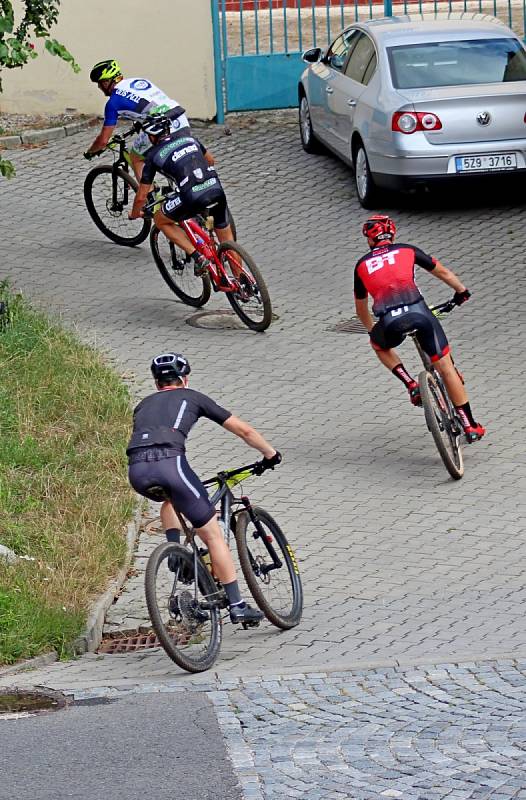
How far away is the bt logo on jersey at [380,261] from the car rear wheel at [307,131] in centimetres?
796

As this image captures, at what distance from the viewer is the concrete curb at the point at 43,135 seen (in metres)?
18.9

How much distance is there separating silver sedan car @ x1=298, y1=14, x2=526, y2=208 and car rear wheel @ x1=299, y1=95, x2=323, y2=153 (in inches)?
31.3

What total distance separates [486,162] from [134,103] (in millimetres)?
3554

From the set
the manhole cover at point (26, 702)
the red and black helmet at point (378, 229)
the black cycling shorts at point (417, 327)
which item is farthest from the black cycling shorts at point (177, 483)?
the red and black helmet at point (378, 229)

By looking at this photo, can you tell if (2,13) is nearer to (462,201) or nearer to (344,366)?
(344,366)

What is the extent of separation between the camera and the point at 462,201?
663 inches

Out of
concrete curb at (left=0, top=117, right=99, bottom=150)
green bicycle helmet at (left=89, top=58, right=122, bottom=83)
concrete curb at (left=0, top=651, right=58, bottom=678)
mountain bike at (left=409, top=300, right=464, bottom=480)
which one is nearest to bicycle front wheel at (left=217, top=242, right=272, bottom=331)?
mountain bike at (left=409, top=300, right=464, bottom=480)

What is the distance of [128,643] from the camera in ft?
28.4

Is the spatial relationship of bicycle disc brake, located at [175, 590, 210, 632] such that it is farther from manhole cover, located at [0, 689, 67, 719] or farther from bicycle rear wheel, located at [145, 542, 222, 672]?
manhole cover, located at [0, 689, 67, 719]

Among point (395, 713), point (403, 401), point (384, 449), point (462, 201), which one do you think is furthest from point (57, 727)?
point (462, 201)

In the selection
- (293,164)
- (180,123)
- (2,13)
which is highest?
(2,13)

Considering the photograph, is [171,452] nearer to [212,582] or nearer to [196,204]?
[212,582]

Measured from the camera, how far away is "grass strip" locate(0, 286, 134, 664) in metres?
8.54

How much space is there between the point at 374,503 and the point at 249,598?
1.63 meters
